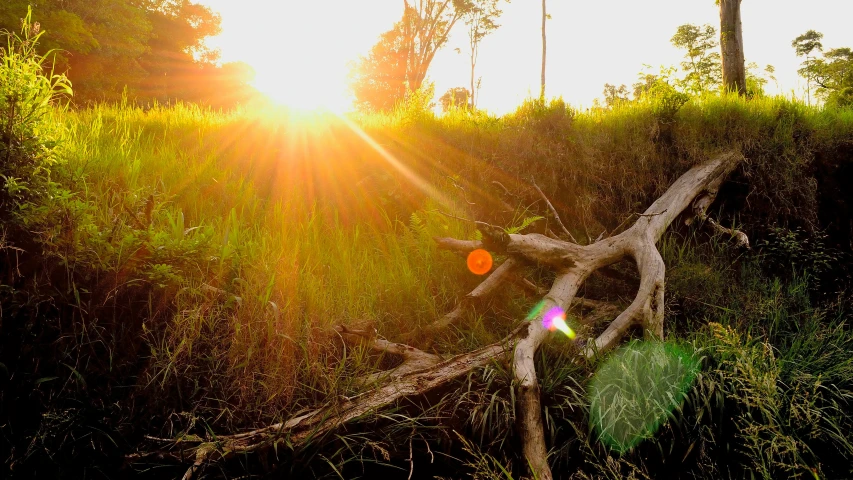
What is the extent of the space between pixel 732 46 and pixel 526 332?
7652 mm

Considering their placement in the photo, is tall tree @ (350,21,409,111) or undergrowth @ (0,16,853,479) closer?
undergrowth @ (0,16,853,479)

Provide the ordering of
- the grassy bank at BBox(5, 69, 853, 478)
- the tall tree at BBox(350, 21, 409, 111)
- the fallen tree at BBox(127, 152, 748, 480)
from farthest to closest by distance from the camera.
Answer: the tall tree at BBox(350, 21, 409, 111) < the grassy bank at BBox(5, 69, 853, 478) < the fallen tree at BBox(127, 152, 748, 480)

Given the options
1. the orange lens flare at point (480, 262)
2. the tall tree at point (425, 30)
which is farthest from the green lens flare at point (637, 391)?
the tall tree at point (425, 30)

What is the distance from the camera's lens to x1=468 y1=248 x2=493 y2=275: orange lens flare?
4.38 m

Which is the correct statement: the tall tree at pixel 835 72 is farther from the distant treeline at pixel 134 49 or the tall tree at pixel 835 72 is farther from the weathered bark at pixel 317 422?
the distant treeline at pixel 134 49

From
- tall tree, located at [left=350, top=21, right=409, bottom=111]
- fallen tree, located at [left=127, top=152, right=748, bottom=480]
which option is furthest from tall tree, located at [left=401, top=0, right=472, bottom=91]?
fallen tree, located at [left=127, top=152, right=748, bottom=480]

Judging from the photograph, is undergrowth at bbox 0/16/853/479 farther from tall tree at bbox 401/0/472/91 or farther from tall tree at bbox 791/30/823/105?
tall tree at bbox 791/30/823/105

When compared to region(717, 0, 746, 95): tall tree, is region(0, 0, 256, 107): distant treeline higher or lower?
higher

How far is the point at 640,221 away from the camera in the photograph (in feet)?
14.6

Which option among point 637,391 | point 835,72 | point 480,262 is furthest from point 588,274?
point 835,72

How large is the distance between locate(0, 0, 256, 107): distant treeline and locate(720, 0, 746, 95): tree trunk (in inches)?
357

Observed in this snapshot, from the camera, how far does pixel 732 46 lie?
7789 mm

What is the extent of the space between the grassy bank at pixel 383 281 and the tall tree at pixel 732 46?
2077 mm

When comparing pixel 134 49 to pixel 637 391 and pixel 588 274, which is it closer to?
pixel 588 274
